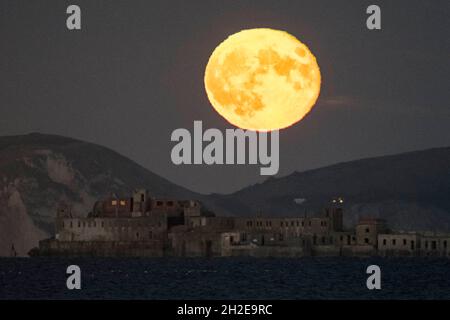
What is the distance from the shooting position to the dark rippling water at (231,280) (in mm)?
121250

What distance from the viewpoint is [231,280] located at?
14100 cm

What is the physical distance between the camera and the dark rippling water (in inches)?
4774

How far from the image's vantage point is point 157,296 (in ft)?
389

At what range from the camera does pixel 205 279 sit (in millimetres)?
143250

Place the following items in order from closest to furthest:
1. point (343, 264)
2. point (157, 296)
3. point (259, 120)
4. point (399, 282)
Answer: point (157, 296) < point (259, 120) < point (399, 282) < point (343, 264)
